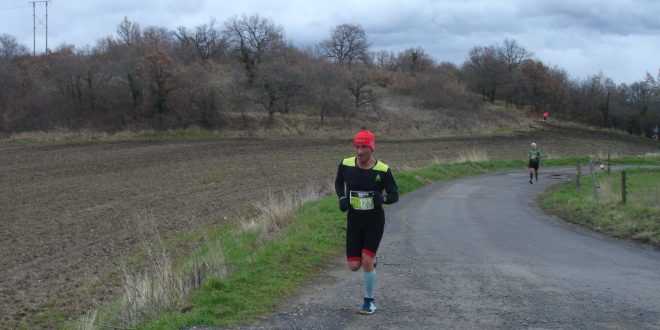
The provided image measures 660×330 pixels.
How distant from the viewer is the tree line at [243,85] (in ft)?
199

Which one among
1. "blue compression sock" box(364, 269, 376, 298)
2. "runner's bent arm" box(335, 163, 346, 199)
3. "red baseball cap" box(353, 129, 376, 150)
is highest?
"red baseball cap" box(353, 129, 376, 150)

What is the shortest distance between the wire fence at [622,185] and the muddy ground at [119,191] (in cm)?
899

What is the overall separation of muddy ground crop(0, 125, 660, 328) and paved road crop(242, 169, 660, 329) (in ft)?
15.2

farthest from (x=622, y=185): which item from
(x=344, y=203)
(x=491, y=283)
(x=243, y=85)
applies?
(x=243, y=85)

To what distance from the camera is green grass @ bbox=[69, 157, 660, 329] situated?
282 inches

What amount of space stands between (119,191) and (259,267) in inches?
715

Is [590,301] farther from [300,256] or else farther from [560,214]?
[560,214]

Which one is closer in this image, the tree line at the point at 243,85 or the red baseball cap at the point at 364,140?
the red baseball cap at the point at 364,140

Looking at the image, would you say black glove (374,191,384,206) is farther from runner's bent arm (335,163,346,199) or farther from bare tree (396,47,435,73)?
bare tree (396,47,435,73)

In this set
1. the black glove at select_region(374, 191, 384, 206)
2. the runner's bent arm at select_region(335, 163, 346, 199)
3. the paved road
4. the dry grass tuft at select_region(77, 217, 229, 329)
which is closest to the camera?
the paved road

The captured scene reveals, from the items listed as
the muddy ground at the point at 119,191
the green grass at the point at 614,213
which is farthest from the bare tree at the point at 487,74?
the green grass at the point at 614,213

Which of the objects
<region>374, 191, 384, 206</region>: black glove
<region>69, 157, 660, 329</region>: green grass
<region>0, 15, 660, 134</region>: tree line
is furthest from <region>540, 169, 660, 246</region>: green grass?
<region>0, 15, 660, 134</region>: tree line

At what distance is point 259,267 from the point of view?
946cm

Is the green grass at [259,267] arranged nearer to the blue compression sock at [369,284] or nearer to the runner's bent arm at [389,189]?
the blue compression sock at [369,284]
